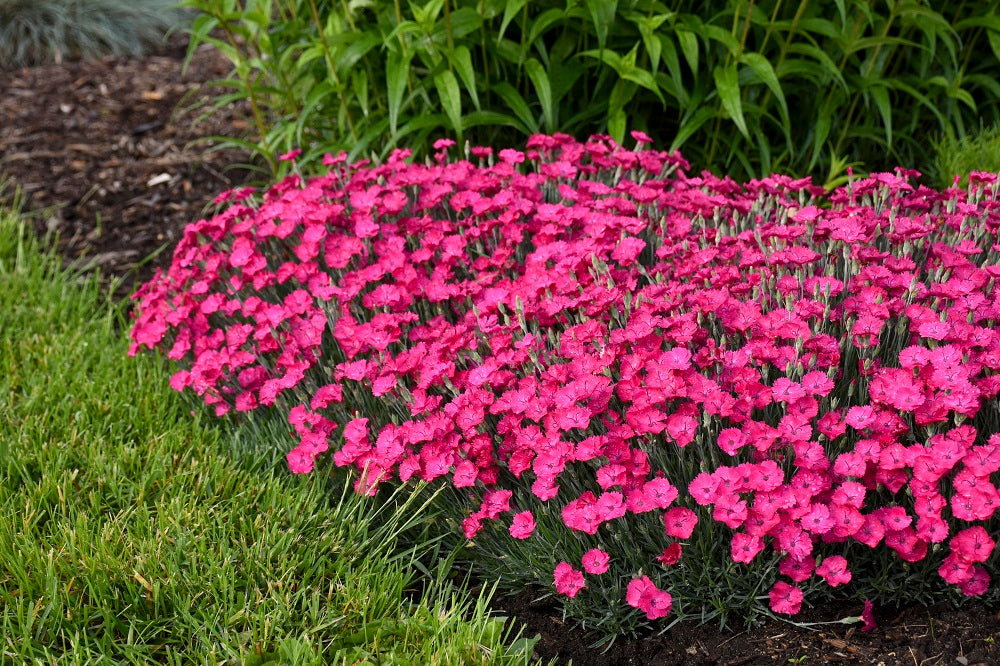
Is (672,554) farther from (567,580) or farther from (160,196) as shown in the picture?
(160,196)

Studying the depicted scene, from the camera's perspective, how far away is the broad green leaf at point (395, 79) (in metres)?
3.25

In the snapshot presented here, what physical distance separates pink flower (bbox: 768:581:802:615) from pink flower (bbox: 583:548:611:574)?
37 centimetres

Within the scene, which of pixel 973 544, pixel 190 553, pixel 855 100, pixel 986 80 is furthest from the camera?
pixel 986 80

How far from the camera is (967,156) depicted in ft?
11.8

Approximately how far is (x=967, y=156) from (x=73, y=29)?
18.9 ft

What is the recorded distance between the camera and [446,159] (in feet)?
11.3

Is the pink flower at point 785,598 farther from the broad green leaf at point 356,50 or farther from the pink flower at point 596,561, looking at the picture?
the broad green leaf at point 356,50

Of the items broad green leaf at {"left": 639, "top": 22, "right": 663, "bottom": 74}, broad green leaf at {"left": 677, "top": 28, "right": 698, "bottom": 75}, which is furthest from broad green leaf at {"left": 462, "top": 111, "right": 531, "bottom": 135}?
broad green leaf at {"left": 677, "top": 28, "right": 698, "bottom": 75}

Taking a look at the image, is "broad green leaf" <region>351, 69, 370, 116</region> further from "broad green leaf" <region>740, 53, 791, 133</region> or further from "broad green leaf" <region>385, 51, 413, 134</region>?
"broad green leaf" <region>740, 53, 791, 133</region>

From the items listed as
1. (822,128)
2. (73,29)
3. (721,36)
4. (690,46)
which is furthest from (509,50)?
(73,29)

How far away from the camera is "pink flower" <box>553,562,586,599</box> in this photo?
2.05 m

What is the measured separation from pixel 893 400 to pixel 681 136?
173cm

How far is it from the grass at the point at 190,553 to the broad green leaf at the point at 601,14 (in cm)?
172

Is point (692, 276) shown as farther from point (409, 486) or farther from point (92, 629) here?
point (92, 629)
